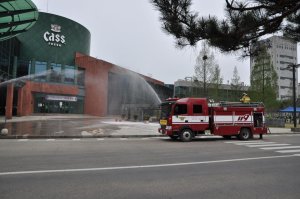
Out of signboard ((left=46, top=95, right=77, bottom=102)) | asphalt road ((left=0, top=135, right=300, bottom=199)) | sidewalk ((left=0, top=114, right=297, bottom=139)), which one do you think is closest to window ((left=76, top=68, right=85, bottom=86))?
signboard ((left=46, top=95, right=77, bottom=102))

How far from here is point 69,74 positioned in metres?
59.6

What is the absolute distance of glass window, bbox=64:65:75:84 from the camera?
5898cm

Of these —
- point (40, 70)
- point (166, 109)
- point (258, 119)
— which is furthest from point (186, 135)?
point (40, 70)

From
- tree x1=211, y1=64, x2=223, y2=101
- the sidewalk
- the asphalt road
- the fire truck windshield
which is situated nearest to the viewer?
the asphalt road

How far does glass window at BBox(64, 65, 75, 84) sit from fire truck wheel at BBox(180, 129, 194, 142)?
43935 millimetres

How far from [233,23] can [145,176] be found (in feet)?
14.5

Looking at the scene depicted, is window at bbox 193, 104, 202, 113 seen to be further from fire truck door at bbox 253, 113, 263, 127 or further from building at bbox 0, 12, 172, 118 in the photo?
building at bbox 0, 12, 172, 118

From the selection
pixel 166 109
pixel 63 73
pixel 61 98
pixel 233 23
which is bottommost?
pixel 166 109

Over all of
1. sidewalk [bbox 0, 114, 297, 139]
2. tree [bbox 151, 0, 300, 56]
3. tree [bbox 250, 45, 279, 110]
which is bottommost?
sidewalk [bbox 0, 114, 297, 139]

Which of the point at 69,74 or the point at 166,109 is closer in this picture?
the point at 166,109

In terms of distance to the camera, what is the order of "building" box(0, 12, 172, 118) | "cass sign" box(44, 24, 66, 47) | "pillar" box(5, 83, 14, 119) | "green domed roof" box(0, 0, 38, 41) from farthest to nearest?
"cass sign" box(44, 24, 66, 47) → "building" box(0, 12, 172, 118) → "pillar" box(5, 83, 14, 119) → "green domed roof" box(0, 0, 38, 41)

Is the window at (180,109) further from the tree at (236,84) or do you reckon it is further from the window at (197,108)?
the tree at (236,84)

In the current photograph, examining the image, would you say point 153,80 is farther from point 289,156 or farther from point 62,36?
point 289,156

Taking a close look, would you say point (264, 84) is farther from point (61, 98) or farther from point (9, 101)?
point (61, 98)
